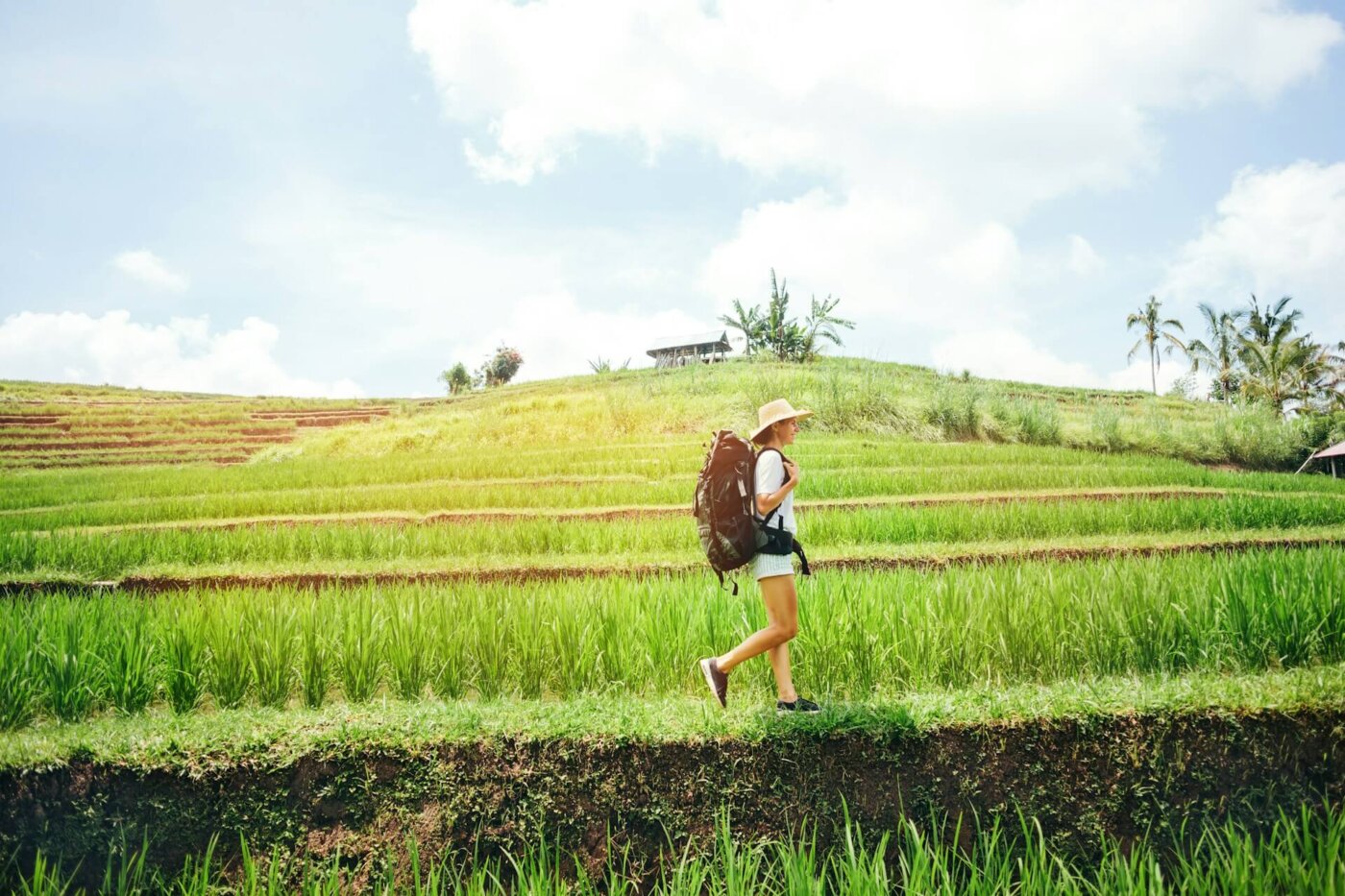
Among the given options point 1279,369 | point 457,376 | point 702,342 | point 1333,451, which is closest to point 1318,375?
point 1279,369

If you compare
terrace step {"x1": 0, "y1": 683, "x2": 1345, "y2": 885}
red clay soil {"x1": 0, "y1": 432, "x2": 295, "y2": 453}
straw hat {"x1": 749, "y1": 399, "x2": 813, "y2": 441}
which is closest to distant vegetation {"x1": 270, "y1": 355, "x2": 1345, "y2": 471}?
red clay soil {"x1": 0, "y1": 432, "x2": 295, "y2": 453}

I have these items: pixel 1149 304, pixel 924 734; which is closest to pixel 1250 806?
pixel 924 734

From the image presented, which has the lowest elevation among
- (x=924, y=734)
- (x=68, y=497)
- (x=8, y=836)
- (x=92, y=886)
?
(x=92, y=886)

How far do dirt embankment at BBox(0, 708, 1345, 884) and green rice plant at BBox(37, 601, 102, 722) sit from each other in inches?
29.7

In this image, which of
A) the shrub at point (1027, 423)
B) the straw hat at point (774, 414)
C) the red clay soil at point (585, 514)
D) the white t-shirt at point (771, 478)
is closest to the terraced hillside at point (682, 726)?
the white t-shirt at point (771, 478)

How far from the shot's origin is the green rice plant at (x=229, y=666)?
125 inches

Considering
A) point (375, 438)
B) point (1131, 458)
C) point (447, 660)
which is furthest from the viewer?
point (375, 438)

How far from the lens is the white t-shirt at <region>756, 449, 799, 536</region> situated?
8.15 feet

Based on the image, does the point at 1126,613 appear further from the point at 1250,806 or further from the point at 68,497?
the point at 68,497

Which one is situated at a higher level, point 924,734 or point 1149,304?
point 1149,304

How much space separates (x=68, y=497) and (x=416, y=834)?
8918mm

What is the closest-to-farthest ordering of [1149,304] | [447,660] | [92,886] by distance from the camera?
[92,886], [447,660], [1149,304]

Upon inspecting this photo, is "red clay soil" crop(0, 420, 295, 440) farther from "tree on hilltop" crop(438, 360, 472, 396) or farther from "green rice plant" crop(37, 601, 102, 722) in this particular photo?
"tree on hilltop" crop(438, 360, 472, 396)

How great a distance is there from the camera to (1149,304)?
33719 millimetres
